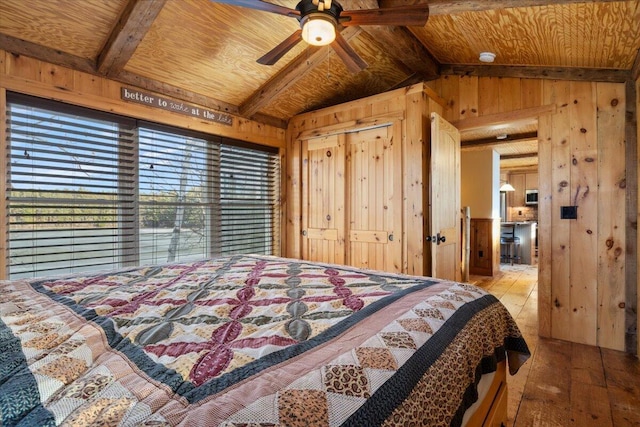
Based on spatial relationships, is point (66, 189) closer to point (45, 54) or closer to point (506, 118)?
point (45, 54)

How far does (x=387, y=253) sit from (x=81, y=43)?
332 centimetres

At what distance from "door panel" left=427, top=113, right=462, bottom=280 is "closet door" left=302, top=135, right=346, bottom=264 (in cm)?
110

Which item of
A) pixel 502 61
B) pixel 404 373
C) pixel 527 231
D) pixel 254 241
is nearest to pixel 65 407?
pixel 404 373

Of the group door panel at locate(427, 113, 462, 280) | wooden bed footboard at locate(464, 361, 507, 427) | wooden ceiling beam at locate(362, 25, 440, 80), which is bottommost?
wooden bed footboard at locate(464, 361, 507, 427)

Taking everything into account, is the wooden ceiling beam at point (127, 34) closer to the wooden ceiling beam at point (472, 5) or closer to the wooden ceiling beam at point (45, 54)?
the wooden ceiling beam at point (45, 54)

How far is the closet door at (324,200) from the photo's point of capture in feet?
12.7

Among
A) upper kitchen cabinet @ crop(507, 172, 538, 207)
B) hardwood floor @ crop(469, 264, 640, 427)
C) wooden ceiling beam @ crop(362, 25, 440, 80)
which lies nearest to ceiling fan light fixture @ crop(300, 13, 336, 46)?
wooden ceiling beam @ crop(362, 25, 440, 80)

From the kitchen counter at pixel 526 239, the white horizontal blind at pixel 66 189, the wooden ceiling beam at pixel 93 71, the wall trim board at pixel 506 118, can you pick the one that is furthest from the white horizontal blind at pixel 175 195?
the kitchen counter at pixel 526 239

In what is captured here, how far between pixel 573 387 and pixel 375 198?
2267 millimetres

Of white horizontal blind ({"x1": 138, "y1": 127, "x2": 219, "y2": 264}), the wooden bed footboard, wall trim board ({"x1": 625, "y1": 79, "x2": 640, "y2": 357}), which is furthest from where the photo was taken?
white horizontal blind ({"x1": 138, "y1": 127, "x2": 219, "y2": 264})

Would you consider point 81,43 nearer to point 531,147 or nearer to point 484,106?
point 484,106

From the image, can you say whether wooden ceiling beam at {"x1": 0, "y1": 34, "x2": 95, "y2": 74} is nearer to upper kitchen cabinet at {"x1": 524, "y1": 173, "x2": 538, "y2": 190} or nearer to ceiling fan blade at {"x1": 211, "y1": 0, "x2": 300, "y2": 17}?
ceiling fan blade at {"x1": 211, "y1": 0, "x2": 300, "y2": 17}

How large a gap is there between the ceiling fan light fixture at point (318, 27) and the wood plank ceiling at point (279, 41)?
719 millimetres

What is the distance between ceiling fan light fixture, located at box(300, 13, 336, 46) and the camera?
182 centimetres
